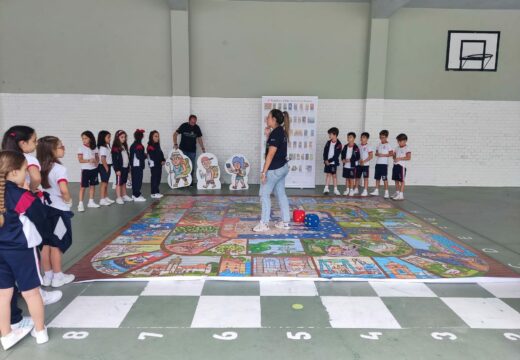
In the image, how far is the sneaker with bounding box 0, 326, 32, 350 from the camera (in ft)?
8.32

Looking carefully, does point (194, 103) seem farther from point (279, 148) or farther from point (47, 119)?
point (279, 148)

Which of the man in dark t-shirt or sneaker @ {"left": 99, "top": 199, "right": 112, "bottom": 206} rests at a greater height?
the man in dark t-shirt

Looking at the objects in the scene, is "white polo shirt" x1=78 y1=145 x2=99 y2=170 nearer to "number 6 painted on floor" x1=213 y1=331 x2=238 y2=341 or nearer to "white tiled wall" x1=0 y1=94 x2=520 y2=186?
"white tiled wall" x1=0 y1=94 x2=520 y2=186

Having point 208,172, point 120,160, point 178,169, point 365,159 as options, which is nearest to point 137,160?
point 120,160

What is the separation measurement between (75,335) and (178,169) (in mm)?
5900

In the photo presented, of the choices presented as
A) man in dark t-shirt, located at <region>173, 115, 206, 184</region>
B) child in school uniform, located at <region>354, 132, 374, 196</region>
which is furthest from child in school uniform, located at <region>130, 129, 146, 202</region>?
child in school uniform, located at <region>354, 132, 374, 196</region>

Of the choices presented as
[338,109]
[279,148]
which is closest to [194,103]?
[338,109]

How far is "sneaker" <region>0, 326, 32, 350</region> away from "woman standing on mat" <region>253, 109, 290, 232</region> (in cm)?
295

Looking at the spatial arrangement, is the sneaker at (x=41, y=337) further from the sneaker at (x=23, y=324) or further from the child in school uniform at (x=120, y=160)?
the child in school uniform at (x=120, y=160)

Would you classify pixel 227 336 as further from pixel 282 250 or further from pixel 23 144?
pixel 23 144

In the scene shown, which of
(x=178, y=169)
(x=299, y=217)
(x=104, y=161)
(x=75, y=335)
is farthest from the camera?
(x=178, y=169)

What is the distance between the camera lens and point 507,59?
912 cm

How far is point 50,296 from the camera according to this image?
3.21 metres

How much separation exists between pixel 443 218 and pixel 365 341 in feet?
13.6
